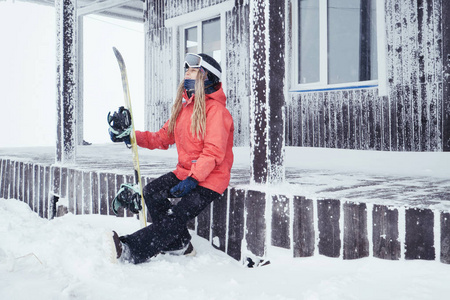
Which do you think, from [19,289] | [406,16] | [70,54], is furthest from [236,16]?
[19,289]

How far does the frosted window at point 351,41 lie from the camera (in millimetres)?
6465

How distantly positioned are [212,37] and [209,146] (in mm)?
6340

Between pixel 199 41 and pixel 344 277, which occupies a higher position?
pixel 199 41

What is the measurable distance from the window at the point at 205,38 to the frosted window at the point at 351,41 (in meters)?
2.53

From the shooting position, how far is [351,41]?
667 cm

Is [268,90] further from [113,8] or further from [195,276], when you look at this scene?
[113,8]

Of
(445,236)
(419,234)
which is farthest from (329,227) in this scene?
(445,236)

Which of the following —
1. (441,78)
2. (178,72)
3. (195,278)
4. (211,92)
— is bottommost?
(195,278)

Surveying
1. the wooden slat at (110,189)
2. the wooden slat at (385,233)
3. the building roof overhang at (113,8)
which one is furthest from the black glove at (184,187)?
the building roof overhang at (113,8)

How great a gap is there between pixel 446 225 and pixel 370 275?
49 centimetres

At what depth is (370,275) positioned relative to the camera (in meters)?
2.42

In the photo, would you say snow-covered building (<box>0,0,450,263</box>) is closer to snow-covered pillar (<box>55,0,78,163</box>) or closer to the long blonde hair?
snow-covered pillar (<box>55,0,78,163</box>)

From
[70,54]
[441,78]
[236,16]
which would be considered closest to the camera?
[70,54]

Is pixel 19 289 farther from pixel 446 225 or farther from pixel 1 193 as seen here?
pixel 1 193
